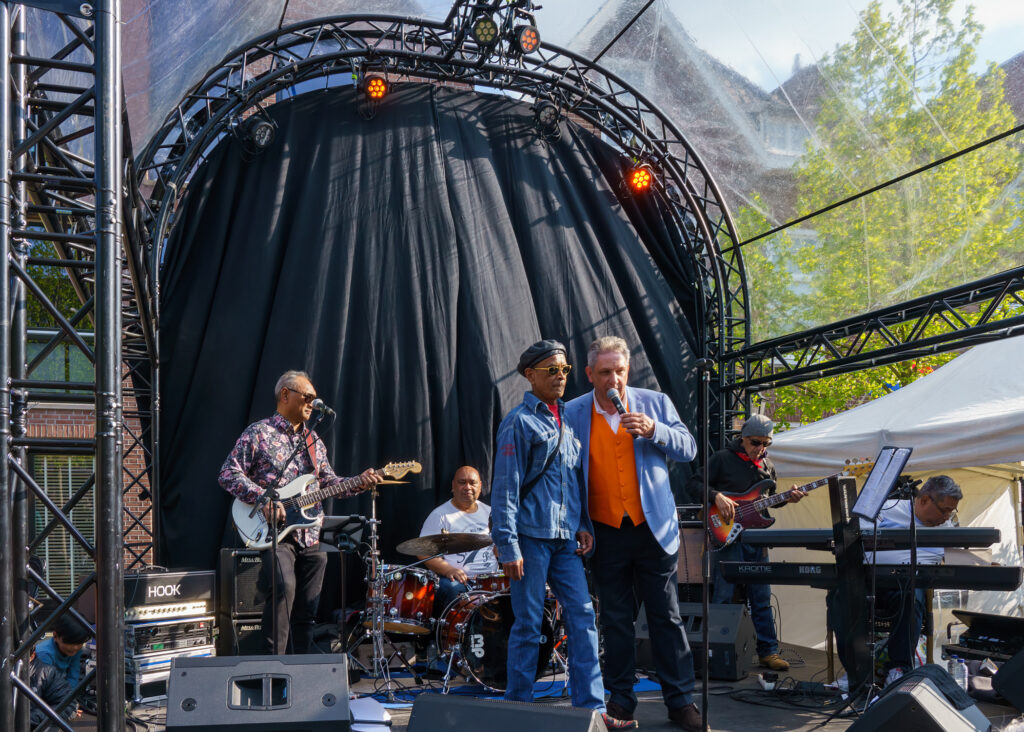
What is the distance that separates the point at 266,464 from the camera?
213 inches

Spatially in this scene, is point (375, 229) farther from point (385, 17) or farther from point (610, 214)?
point (610, 214)

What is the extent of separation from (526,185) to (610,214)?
0.99m

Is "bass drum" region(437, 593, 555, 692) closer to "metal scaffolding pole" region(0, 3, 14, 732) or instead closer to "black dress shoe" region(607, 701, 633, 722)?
"black dress shoe" region(607, 701, 633, 722)

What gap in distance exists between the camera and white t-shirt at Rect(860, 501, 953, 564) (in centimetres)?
464

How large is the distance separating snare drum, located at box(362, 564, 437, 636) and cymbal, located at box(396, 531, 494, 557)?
0.18 m

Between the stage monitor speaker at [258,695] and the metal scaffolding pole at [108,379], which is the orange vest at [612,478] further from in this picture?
the metal scaffolding pole at [108,379]

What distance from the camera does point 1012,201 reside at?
22.2ft

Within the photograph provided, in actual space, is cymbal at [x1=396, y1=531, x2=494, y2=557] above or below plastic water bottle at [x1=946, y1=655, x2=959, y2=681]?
above

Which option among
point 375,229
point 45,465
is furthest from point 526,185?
point 45,465

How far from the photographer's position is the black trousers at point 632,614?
4.01 meters

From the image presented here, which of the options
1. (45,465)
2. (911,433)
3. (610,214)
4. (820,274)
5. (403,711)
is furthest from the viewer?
(45,465)

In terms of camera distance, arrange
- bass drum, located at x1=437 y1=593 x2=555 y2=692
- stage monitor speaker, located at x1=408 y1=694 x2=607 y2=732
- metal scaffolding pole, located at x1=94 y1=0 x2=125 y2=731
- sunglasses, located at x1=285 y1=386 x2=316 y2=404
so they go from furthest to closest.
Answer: sunglasses, located at x1=285 y1=386 x2=316 y2=404, bass drum, located at x1=437 y1=593 x2=555 y2=692, metal scaffolding pole, located at x1=94 y1=0 x2=125 y2=731, stage monitor speaker, located at x1=408 y1=694 x2=607 y2=732

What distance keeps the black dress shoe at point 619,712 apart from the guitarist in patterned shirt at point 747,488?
2.35 metres

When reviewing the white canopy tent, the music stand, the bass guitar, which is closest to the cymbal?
the bass guitar
